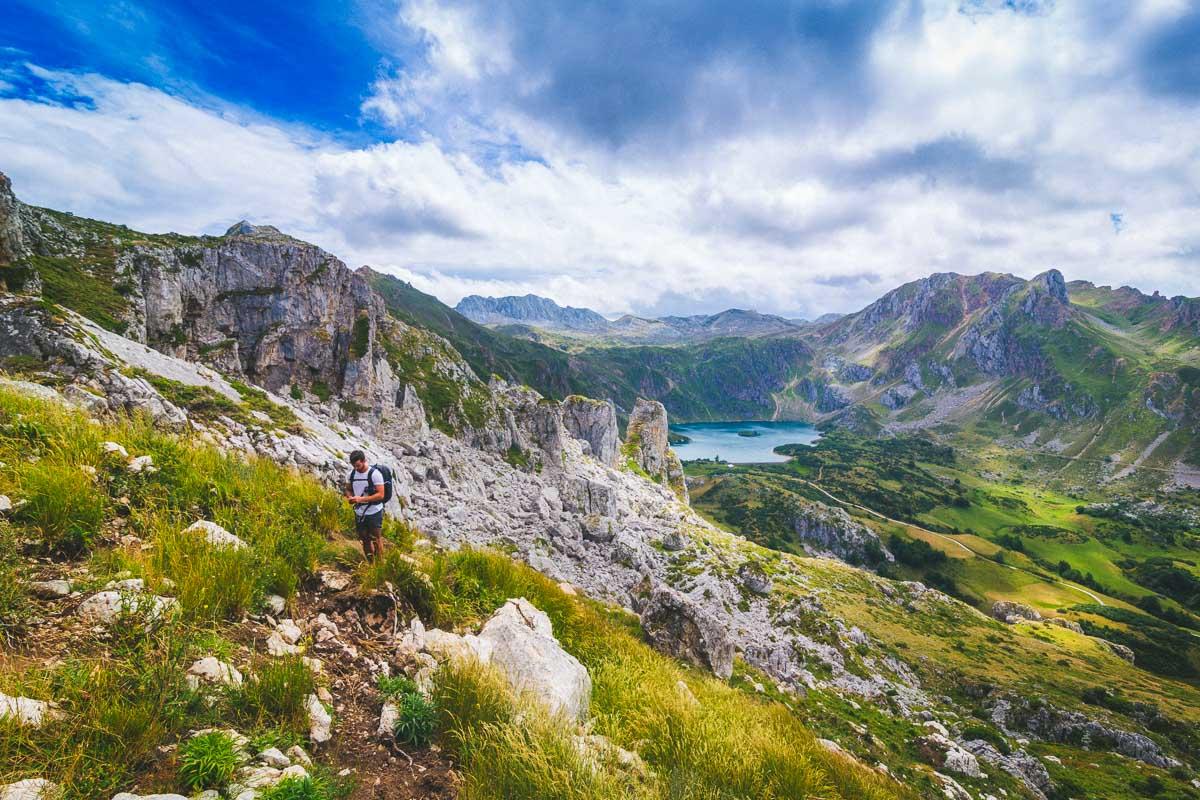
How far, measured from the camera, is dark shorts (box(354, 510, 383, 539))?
28.5 ft

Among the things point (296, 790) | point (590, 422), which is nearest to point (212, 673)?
point (296, 790)

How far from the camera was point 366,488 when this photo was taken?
926 cm

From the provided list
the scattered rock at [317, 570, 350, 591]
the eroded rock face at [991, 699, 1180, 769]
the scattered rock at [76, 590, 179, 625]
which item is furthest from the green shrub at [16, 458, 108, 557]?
the eroded rock face at [991, 699, 1180, 769]

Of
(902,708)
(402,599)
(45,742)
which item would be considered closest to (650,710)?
(402,599)

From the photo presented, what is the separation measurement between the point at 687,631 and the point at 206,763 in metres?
23.2

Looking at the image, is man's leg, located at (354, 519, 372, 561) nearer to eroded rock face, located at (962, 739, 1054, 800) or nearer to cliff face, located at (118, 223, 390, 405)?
cliff face, located at (118, 223, 390, 405)

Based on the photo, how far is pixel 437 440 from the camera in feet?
156

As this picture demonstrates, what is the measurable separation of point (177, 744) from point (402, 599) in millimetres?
3735

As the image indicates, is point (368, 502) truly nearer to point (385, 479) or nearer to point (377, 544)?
point (385, 479)

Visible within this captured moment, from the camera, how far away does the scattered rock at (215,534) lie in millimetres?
5881

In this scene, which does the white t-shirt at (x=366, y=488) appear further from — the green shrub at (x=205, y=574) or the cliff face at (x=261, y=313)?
the cliff face at (x=261, y=313)

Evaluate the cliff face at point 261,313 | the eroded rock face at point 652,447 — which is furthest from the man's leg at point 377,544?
the eroded rock face at point 652,447

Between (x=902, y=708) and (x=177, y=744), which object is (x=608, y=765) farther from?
(x=902, y=708)

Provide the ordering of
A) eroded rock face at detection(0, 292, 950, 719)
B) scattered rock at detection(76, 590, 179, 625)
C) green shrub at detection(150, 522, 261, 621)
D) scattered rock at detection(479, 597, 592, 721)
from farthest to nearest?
eroded rock face at detection(0, 292, 950, 719), scattered rock at detection(479, 597, 592, 721), green shrub at detection(150, 522, 261, 621), scattered rock at detection(76, 590, 179, 625)
